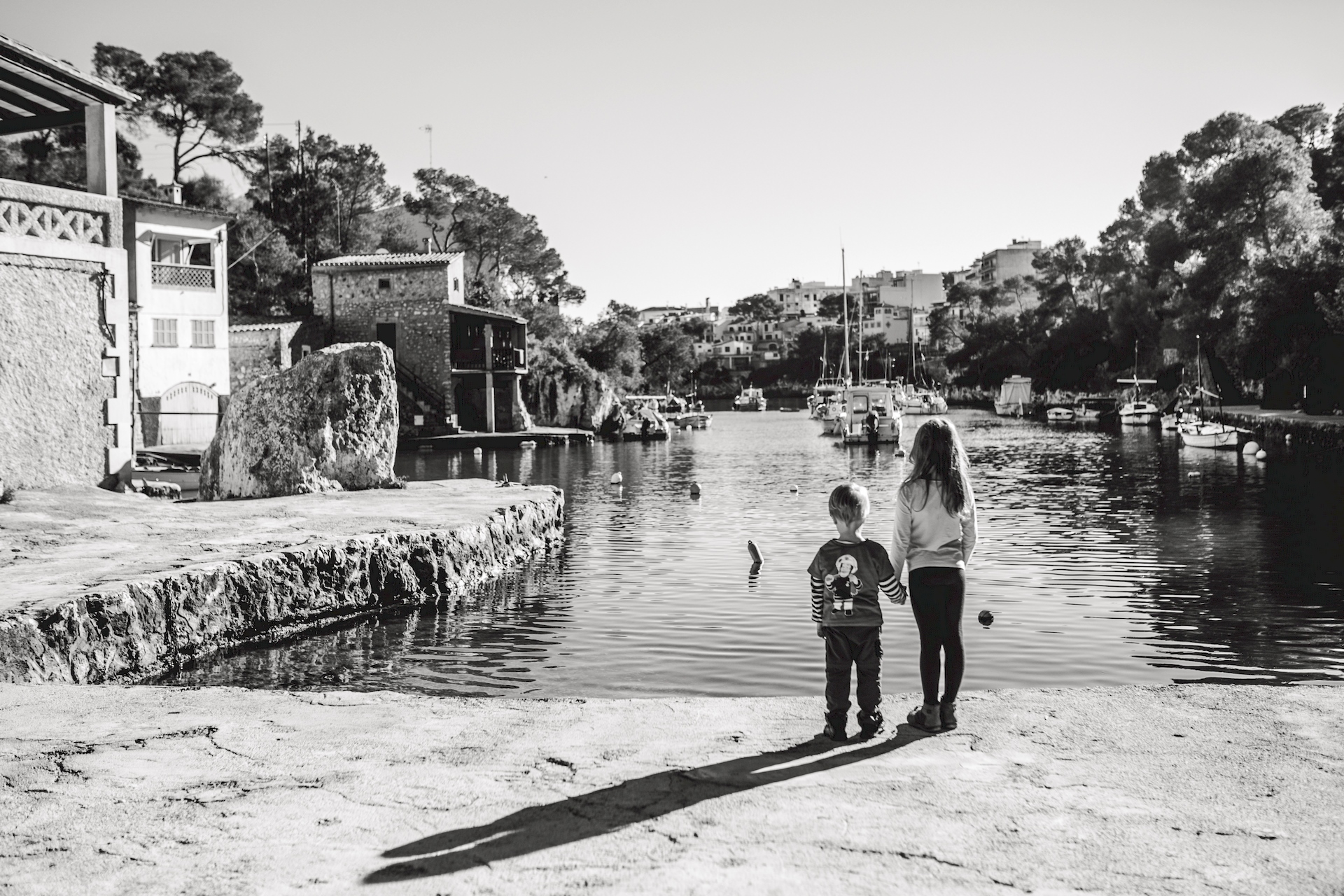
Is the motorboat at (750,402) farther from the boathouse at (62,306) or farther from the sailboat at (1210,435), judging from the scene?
the boathouse at (62,306)

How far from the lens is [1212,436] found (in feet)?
156

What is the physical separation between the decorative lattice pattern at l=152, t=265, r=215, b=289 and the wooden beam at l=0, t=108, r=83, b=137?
2424cm

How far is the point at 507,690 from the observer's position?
10094 mm

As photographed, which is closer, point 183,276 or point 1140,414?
point 183,276

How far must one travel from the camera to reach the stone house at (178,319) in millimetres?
38688

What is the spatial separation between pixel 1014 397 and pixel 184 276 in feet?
259

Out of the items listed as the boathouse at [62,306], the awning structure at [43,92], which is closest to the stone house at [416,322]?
the awning structure at [43,92]

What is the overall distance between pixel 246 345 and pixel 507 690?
43.5m

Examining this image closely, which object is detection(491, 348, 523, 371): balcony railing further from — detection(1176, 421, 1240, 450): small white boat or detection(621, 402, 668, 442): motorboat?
detection(1176, 421, 1240, 450): small white boat

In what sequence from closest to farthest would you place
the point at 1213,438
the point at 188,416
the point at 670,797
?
1. the point at 670,797
2. the point at 188,416
3. the point at 1213,438

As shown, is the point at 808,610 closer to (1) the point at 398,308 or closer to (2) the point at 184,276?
(2) the point at 184,276

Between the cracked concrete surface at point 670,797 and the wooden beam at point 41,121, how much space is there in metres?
13.0

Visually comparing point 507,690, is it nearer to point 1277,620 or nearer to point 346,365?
A: point 1277,620

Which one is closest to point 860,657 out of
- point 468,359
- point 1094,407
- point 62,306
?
point 62,306
